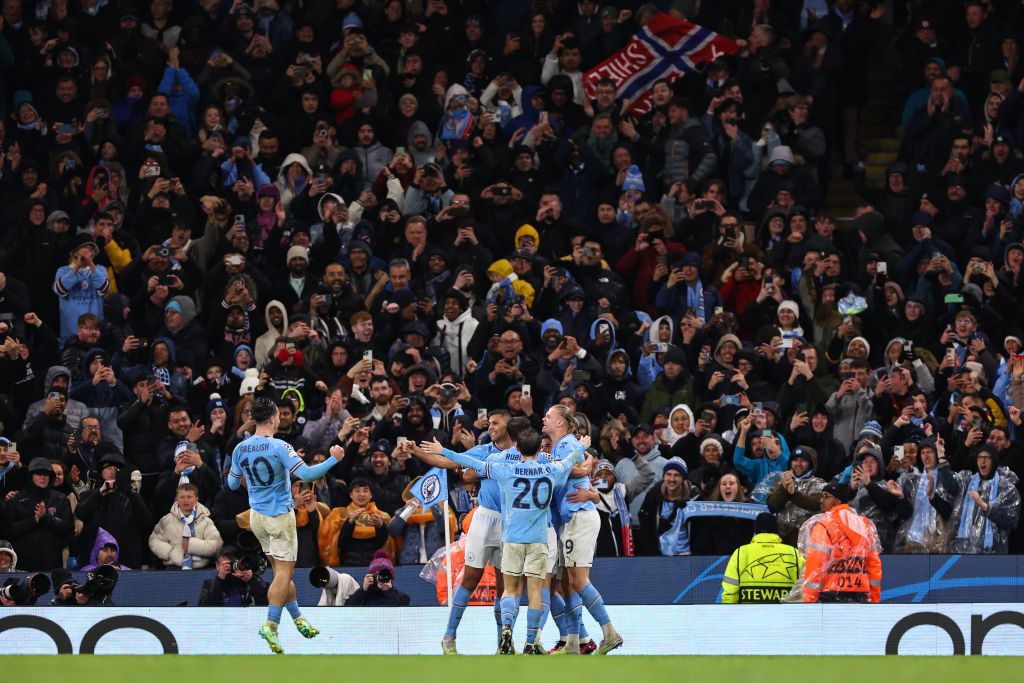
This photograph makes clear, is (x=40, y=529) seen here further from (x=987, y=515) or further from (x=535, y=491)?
(x=987, y=515)

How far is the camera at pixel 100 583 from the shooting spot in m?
17.2

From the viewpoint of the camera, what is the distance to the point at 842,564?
57.0 ft

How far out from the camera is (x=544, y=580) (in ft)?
53.0

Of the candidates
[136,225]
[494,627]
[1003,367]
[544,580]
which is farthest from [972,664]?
[136,225]

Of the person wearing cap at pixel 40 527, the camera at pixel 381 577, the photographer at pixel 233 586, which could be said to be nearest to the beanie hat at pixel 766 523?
the camera at pixel 381 577

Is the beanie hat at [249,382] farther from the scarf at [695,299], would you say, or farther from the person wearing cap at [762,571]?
the person wearing cap at [762,571]

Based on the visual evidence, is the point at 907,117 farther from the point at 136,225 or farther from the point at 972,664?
the point at 972,664

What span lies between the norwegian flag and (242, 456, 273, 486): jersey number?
10.4m

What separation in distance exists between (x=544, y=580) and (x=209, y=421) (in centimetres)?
600

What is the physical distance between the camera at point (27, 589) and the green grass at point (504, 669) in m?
3.69

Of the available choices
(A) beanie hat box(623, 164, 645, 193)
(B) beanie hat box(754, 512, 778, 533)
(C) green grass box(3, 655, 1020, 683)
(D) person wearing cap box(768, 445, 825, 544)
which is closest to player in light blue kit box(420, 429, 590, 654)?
(C) green grass box(3, 655, 1020, 683)

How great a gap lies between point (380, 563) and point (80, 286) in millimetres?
6273

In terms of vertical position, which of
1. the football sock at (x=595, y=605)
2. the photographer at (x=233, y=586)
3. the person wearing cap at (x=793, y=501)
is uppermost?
the person wearing cap at (x=793, y=501)

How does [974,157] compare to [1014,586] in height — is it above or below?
above
